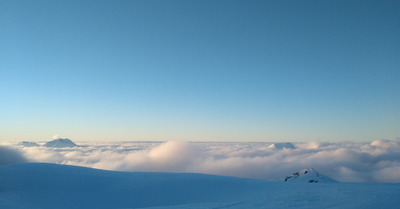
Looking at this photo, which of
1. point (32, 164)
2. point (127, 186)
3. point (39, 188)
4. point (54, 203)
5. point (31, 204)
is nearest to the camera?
point (31, 204)

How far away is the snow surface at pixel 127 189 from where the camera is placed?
56.7 feet

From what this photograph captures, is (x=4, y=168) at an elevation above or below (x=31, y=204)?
above

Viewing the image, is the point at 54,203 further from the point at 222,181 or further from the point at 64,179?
the point at 222,181

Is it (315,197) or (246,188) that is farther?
(246,188)

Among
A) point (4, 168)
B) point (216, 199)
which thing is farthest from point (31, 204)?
point (216, 199)

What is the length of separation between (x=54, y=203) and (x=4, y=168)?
39.8 feet

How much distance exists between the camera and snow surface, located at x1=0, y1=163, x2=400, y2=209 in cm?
1730

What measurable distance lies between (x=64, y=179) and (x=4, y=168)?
8011 mm

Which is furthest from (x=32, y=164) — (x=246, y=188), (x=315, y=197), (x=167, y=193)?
(x=315, y=197)

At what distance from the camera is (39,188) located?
21.2 m

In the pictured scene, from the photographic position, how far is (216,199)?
18.9m

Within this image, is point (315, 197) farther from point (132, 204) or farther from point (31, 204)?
point (31, 204)

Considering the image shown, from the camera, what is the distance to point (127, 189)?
22547 millimetres

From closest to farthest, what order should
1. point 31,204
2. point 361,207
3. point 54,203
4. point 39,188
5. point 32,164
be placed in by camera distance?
point 361,207
point 31,204
point 54,203
point 39,188
point 32,164
